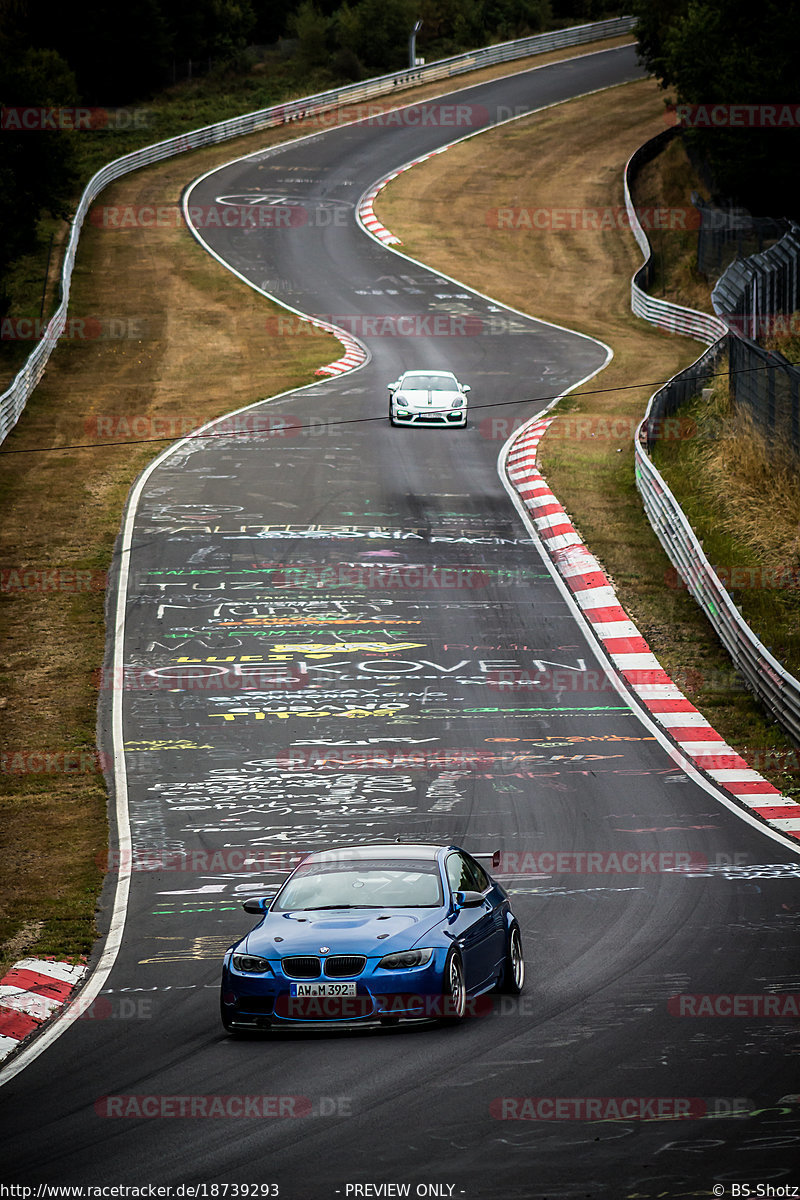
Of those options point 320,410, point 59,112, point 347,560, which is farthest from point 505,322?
point 347,560

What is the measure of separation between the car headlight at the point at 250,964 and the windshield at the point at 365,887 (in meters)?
0.73

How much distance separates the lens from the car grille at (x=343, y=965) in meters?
10.5

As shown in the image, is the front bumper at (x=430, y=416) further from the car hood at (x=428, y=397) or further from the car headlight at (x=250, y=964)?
the car headlight at (x=250, y=964)

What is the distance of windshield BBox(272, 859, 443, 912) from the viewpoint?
11273 mm

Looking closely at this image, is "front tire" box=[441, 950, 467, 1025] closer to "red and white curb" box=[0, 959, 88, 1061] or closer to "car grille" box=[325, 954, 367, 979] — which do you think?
"car grille" box=[325, 954, 367, 979]

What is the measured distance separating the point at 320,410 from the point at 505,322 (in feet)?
44.0

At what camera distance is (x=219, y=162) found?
7150 cm

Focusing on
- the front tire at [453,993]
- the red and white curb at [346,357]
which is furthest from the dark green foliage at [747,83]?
the front tire at [453,993]

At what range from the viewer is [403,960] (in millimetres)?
10445

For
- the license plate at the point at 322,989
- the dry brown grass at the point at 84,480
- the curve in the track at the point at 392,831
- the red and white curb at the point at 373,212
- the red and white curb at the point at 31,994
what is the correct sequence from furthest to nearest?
the red and white curb at the point at 373,212 < the dry brown grass at the point at 84,480 < the red and white curb at the point at 31,994 < the license plate at the point at 322,989 < the curve in the track at the point at 392,831

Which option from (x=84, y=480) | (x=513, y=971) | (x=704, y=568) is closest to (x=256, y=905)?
(x=513, y=971)

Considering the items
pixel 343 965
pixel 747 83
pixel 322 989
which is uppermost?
pixel 747 83

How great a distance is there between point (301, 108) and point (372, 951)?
→ 2969 inches

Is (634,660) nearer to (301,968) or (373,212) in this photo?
(301,968)
